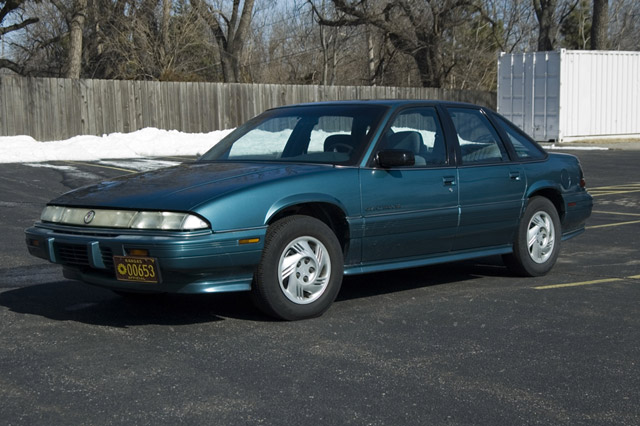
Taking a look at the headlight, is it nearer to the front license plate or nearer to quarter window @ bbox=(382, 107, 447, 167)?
the front license plate

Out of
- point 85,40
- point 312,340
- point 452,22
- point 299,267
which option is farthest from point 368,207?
point 452,22

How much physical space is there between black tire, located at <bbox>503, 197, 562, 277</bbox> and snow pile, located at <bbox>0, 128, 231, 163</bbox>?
57.8ft

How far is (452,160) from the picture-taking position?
6867 mm

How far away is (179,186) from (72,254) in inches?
31.9

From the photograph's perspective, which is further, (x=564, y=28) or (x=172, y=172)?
(x=564, y=28)

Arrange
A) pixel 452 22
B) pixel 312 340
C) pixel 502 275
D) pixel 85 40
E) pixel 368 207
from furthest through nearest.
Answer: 1. pixel 452 22
2. pixel 85 40
3. pixel 502 275
4. pixel 368 207
5. pixel 312 340

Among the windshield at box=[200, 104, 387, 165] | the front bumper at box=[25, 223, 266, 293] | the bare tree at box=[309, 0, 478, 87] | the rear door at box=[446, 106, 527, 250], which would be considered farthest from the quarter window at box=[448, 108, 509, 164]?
the bare tree at box=[309, 0, 478, 87]

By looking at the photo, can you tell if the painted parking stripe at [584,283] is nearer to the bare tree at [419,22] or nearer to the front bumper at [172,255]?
the front bumper at [172,255]

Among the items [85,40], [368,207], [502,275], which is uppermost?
[85,40]

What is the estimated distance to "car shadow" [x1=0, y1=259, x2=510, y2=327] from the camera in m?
5.88

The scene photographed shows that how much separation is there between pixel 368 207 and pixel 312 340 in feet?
4.07

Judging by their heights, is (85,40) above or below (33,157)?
above

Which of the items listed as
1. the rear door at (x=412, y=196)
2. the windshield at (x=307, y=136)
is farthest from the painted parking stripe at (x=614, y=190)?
the windshield at (x=307, y=136)

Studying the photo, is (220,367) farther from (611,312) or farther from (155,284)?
(611,312)
